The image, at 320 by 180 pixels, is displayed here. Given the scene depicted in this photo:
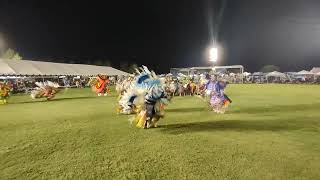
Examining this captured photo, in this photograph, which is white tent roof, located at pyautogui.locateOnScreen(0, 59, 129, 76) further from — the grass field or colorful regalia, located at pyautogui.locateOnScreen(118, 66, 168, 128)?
colorful regalia, located at pyautogui.locateOnScreen(118, 66, 168, 128)

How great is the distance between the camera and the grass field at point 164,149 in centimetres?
815

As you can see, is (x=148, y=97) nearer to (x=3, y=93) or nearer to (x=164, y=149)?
(x=164, y=149)

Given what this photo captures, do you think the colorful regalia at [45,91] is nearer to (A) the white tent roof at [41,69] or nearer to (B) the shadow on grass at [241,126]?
(A) the white tent roof at [41,69]

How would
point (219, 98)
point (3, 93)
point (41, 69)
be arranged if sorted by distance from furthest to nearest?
point (41, 69)
point (3, 93)
point (219, 98)

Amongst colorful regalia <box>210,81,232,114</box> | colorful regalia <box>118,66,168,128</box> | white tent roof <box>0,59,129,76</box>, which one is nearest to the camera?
colorful regalia <box>118,66,168,128</box>

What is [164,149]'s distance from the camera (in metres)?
10.4

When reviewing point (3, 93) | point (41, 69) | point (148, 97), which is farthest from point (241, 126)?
point (41, 69)

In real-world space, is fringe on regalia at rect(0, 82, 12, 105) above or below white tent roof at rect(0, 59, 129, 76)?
below

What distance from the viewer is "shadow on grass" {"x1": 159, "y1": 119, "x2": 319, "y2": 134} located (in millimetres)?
13766

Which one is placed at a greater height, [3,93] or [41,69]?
[41,69]

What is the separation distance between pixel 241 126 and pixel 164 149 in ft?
17.2

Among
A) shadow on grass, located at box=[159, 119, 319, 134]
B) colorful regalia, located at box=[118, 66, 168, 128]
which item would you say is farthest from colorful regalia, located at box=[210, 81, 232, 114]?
colorful regalia, located at box=[118, 66, 168, 128]

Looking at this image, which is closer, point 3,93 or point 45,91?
point 3,93

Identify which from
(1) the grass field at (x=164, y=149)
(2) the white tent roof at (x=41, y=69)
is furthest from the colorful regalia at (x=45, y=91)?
(1) the grass field at (x=164, y=149)
